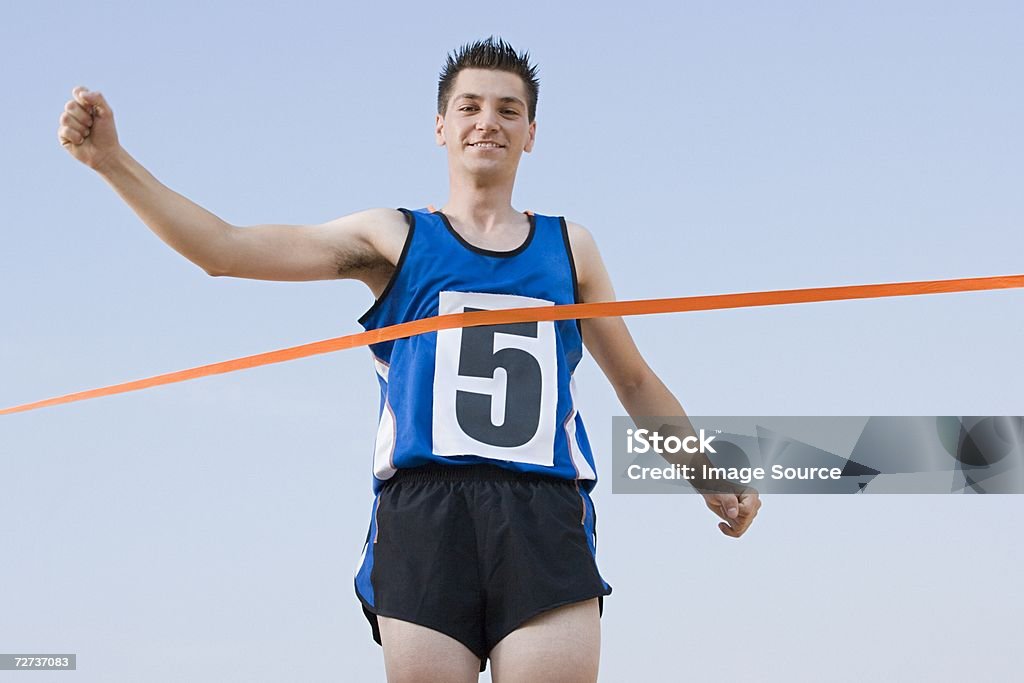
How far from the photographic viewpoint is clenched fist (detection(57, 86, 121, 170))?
9.84 feet

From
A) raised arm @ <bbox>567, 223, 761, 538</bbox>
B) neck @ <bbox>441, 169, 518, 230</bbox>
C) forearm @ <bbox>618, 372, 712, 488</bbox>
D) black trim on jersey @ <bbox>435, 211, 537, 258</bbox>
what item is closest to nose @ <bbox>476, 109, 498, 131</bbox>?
neck @ <bbox>441, 169, 518, 230</bbox>

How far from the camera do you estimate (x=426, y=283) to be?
133 inches

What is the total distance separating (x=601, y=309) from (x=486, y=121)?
0.72 metres

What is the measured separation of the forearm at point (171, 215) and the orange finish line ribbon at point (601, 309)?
52 cm

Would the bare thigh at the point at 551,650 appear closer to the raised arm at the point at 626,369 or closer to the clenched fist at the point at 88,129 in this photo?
the raised arm at the point at 626,369

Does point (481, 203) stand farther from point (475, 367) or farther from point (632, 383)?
point (632, 383)

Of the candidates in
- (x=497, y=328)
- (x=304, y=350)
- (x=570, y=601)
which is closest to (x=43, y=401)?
(x=304, y=350)

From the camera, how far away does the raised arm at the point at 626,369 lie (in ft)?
12.1

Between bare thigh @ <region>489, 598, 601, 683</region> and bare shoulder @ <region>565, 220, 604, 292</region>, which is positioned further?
bare shoulder @ <region>565, 220, 604, 292</region>

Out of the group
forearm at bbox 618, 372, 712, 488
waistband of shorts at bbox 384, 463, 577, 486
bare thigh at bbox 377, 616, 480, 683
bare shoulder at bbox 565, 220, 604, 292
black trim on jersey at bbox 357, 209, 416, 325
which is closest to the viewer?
bare thigh at bbox 377, 616, 480, 683

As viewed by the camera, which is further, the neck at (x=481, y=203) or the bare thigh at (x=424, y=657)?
the neck at (x=481, y=203)

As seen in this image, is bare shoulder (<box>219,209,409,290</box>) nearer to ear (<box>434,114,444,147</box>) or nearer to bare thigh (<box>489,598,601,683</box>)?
ear (<box>434,114,444,147</box>)

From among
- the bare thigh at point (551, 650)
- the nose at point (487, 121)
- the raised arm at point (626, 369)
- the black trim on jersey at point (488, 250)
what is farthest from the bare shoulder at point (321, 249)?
the bare thigh at point (551, 650)

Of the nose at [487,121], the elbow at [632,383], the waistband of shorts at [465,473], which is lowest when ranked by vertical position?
the waistband of shorts at [465,473]
